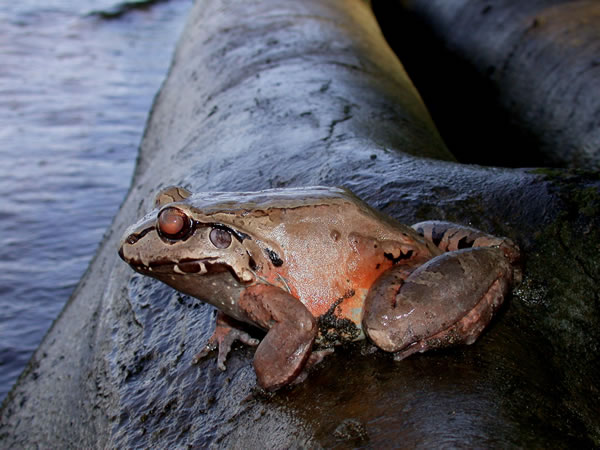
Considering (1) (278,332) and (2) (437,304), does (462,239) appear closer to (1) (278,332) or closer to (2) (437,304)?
(2) (437,304)

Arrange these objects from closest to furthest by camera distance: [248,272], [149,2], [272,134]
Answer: [248,272], [272,134], [149,2]

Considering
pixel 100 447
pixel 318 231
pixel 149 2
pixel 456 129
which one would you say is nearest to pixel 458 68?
pixel 456 129

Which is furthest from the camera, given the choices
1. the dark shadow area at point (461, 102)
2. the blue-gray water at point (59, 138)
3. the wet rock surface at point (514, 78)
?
the dark shadow area at point (461, 102)

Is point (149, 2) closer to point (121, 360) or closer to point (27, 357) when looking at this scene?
point (27, 357)

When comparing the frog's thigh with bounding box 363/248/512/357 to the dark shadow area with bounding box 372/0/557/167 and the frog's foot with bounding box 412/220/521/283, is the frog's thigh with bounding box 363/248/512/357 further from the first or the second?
the dark shadow area with bounding box 372/0/557/167

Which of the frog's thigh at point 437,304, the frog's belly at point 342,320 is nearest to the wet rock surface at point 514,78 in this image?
the frog's thigh at point 437,304

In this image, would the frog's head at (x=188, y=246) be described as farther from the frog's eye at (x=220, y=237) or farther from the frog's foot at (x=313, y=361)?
the frog's foot at (x=313, y=361)

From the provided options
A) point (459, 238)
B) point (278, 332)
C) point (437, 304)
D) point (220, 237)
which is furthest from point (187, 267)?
point (459, 238)

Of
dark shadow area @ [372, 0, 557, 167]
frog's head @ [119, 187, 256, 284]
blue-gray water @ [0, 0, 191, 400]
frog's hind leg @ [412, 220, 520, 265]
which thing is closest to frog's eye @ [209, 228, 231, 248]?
frog's head @ [119, 187, 256, 284]
